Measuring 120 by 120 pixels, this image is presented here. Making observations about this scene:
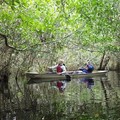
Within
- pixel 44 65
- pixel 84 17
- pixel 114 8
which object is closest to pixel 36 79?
pixel 44 65

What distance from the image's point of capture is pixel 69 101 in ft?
36.0

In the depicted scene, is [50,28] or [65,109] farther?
[50,28]

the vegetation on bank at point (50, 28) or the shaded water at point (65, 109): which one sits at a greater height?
the vegetation on bank at point (50, 28)

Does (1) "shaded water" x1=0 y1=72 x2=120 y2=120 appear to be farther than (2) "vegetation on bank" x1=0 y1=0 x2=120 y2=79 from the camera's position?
No

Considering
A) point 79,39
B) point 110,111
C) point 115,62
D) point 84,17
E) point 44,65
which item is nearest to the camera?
point 110,111

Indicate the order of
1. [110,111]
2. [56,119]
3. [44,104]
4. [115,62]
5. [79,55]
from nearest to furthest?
1. [56,119]
2. [110,111]
3. [44,104]
4. [79,55]
5. [115,62]

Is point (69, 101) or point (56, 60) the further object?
point (56, 60)

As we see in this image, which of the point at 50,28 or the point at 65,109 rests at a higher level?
the point at 50,28

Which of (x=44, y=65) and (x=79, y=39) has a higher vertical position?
(x=79, y=39)

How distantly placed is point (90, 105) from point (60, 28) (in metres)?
8.60

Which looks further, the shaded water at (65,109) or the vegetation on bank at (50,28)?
the vegetation on bank at (50,28)

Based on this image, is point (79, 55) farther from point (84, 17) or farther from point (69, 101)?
point (69, 101)

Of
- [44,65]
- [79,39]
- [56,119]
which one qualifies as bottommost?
[56,119]

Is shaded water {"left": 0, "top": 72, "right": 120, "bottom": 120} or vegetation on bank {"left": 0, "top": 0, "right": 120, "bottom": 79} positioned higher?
vegetation on bank {"left": 0, "top": 0, "right": 120, "bottom": 79}
